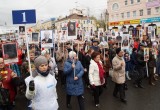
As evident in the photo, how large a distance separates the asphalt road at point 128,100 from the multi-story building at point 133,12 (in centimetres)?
3547

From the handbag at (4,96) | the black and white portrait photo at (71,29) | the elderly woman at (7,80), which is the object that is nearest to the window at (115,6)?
the black and white portrait photo at (71,29)

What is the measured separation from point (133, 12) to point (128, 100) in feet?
153

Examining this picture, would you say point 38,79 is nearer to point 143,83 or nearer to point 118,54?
point 118,54

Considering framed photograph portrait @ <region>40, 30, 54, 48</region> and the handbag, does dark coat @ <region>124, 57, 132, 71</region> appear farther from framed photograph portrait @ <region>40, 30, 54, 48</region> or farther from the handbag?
the handbag

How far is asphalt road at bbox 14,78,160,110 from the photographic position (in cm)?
717

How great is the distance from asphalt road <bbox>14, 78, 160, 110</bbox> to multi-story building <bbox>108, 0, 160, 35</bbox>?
116ft

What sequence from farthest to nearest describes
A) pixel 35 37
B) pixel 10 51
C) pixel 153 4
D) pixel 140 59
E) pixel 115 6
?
pixel 115 6 → pixel 153 4 → pixel 35 37 → pixel 140 59 → pixel 10 51

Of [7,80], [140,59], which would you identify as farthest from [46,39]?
[7,80]

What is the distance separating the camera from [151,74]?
982 cm

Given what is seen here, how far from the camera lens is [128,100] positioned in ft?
25.6

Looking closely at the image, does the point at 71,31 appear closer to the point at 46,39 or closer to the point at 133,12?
the point at 46,39

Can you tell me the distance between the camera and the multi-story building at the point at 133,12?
4542 cm

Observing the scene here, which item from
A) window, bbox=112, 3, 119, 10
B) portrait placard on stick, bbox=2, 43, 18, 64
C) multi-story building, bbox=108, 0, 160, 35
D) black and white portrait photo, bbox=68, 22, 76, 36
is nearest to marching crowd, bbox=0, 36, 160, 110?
portrait placard on stick, bbox=2, 43, 18, 64

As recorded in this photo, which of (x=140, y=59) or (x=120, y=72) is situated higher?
(x=140, y=59)
